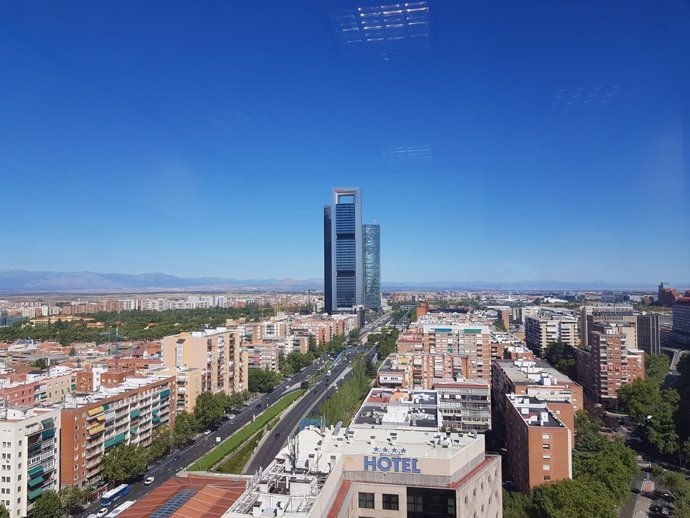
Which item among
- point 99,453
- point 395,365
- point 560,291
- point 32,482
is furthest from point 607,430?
point 560,291

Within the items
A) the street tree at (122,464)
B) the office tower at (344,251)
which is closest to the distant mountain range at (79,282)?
the office tower at (344,251)

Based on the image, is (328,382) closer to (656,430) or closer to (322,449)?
(656,430)

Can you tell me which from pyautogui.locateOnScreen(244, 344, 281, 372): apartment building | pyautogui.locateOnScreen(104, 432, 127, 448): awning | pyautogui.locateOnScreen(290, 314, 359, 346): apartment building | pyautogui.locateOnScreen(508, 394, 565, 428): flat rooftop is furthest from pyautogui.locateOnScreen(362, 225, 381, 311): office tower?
pyautogui.locateOnScreen(104, 432, 127, 448): awning

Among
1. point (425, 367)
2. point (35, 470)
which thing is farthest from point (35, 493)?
point (425, 367)

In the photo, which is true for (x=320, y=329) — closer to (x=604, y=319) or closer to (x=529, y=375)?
(x=604, y=319)

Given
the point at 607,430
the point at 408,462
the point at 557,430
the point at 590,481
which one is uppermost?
the point at 408,462
